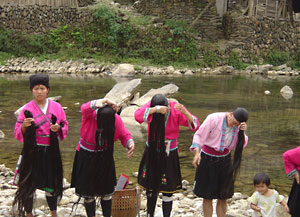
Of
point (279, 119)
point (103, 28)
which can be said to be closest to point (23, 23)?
point (103, 28)

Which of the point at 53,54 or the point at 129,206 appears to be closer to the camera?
the point at 129,206

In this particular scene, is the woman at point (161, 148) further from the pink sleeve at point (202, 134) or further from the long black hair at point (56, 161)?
the long black hair at point (56, 161)

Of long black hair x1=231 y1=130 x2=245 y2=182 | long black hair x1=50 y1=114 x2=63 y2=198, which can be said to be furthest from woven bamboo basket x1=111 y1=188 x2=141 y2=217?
long black hair x1=231 y1=130 x2=245 y2=182

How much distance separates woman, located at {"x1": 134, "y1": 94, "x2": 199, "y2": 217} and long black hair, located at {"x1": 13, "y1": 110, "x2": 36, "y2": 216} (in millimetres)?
1073

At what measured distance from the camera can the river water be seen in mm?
7270

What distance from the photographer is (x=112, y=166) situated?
416 cm

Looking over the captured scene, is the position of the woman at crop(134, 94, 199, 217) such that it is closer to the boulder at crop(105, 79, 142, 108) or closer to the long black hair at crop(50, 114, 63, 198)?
the long black hair at crop(50, 114, 63, 198)

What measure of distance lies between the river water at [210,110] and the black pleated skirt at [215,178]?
211 cm

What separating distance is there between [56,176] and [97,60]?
66.9ft

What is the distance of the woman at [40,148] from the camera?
3902mm

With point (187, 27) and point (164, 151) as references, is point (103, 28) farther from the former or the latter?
point (164, 151)

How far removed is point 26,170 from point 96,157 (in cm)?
68

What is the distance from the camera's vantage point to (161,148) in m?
4.18

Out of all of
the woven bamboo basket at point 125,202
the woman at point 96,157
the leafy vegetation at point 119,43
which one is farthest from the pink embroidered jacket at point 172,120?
the leafy vegetation at point 119,43
